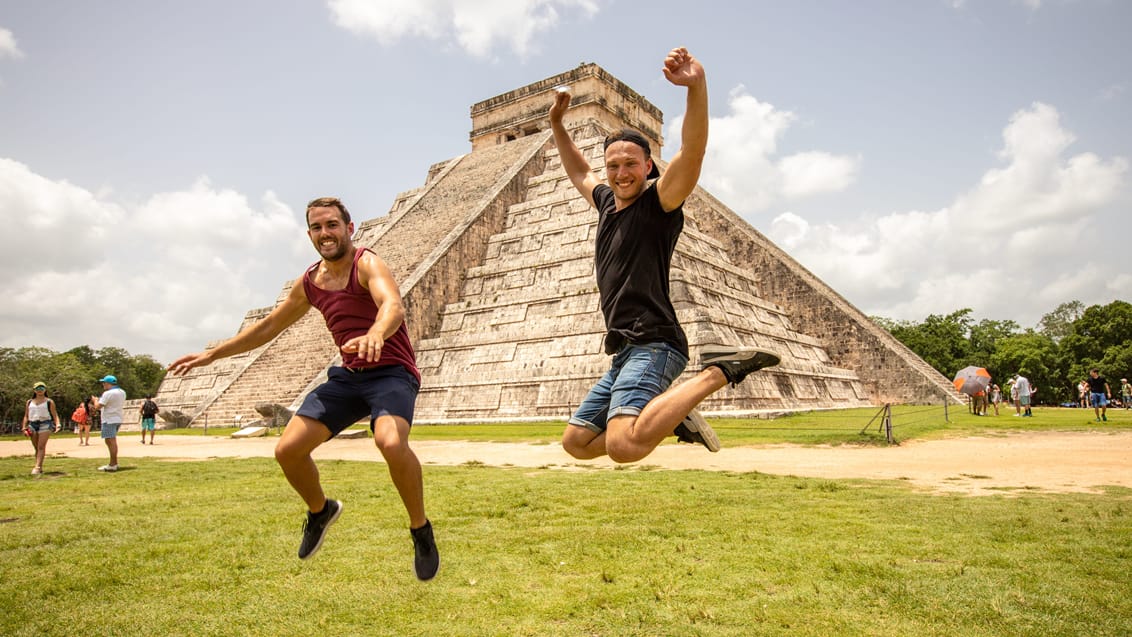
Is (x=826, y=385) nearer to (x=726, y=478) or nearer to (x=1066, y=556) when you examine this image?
(x=726, y=478)

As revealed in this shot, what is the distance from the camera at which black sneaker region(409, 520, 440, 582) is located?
3461mm

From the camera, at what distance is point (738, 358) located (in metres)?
3.84

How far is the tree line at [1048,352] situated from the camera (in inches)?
1861

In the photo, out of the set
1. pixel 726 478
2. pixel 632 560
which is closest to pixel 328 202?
pixel 632 560

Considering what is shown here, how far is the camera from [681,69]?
353 centimetres

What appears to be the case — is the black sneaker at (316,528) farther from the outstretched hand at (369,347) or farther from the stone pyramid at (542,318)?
the stone pyramid at (542,318)

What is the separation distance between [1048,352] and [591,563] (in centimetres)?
5478

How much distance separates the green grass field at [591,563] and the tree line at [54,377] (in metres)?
37.2

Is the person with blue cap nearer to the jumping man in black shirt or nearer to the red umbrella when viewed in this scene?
the jumping man in black shirt

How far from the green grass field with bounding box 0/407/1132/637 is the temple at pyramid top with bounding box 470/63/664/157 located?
93.9 ft

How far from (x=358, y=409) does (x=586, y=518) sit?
13.5ft

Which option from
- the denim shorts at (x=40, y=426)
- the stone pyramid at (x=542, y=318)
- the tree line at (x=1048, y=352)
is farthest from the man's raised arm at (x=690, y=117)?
the tree line at (x=1048, y=352)

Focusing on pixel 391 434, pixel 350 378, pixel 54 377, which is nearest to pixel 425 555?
pixel 391 434

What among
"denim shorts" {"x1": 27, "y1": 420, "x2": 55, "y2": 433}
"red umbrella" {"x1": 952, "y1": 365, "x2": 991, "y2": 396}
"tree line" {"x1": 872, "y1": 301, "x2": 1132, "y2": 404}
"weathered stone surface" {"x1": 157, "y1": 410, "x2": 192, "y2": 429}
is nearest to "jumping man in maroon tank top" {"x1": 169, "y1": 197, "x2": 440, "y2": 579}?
"denim shorts" {"x1": 27, "y1": 420, "x2": 55, "y2": 433}
